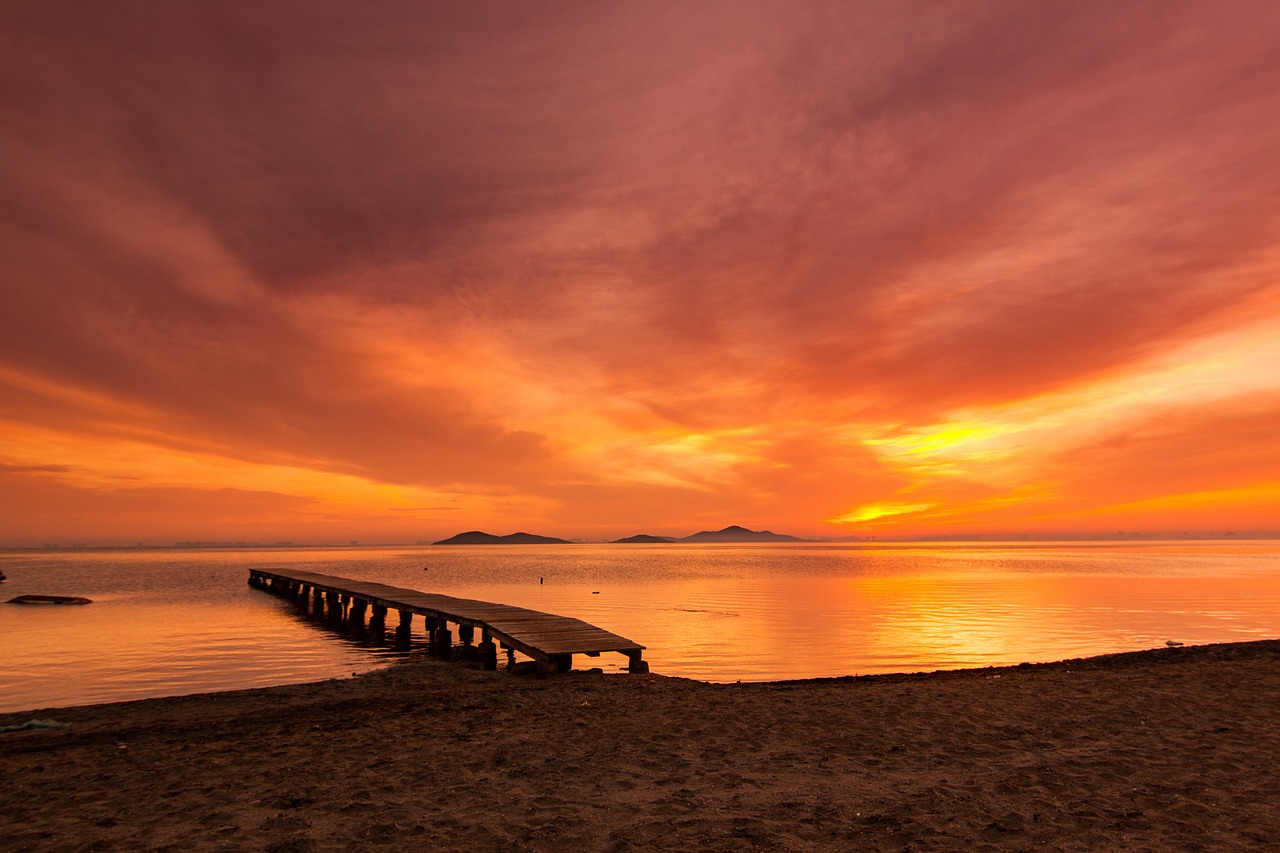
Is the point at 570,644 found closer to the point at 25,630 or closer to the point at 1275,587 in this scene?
the point at 25,630

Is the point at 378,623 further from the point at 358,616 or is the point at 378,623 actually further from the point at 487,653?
the point at 487,653

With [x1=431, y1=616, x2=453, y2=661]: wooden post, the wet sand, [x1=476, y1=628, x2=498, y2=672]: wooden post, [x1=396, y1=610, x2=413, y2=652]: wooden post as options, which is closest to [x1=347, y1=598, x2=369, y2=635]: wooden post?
[x1=396, y1=610, x2=413, y2=652]: wooden post

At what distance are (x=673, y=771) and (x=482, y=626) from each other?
11959 millimetres

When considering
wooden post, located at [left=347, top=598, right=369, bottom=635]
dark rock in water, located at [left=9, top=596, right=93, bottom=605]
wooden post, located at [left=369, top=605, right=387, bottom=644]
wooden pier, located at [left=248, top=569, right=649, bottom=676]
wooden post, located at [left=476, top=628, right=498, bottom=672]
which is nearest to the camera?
wooden pier, located at [left=248, top=569, right=649, bottom=676]

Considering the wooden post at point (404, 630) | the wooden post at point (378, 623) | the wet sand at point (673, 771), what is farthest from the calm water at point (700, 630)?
the wet sand at point (673, 771)

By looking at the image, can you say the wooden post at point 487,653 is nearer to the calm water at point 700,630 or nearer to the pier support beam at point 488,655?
the pier support beam at point 488,655

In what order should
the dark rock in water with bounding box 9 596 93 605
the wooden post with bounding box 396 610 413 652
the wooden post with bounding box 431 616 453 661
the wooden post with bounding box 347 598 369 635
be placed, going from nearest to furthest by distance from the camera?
the wooden post with bounding box 431 616 453 661
the wooden post with bounding box 396 610 413 652
the wooden post with bounding box 347 598 369 635
the dark rock in water with bounding box 9 596 93 605

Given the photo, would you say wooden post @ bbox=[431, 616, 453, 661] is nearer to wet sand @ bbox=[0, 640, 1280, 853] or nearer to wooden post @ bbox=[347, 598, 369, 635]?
wooden post @ bbox=[347, 598, 369, 635]

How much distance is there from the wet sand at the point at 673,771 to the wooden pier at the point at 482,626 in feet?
8.79

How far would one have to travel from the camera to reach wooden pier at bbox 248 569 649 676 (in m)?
15.6

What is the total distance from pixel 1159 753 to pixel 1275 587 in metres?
55.5

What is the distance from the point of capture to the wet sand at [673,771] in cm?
598

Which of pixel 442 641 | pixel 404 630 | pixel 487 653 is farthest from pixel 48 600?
pixel 487 653

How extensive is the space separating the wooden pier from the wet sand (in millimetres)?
2679
